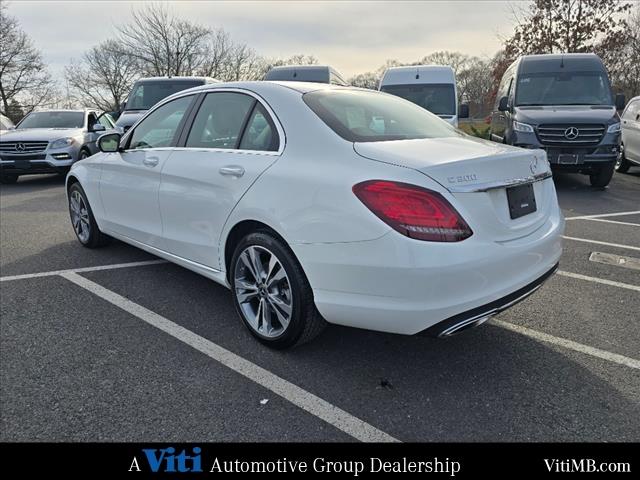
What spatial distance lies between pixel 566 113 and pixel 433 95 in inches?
129

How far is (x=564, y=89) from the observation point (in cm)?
877

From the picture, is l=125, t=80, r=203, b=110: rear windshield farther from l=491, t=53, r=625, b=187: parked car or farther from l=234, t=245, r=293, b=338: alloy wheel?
l=234, t=245, r=293, b=338: alloy wheel

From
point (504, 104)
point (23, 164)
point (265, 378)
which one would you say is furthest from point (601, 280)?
point (23, 164)

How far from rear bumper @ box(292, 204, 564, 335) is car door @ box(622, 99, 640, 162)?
372 inches

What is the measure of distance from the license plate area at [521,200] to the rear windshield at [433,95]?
27.1ft

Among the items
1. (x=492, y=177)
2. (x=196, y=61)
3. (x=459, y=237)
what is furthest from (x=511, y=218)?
(x=196, y=61)

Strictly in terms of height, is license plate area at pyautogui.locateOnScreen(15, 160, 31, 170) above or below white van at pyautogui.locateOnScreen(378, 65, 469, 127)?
below

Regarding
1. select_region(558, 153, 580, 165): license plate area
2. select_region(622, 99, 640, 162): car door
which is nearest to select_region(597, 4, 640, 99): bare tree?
select_region(622, 99, 640, 162): car door

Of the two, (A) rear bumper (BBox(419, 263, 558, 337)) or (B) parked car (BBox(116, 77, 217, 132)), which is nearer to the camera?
(A) rear bumper (BBox(419, 263, 558, 337))

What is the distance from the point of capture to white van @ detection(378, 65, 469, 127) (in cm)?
1054

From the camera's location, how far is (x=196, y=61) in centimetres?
3734

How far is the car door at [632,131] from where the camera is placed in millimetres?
10000

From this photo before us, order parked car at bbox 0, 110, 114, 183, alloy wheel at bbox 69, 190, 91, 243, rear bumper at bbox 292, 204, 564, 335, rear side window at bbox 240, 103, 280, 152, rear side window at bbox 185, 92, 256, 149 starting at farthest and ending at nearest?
parked car at bbox 0, 110, 114, 183 < alloy wheel at bbox 69, 190, 91, 243 < rear side window at bbox 185, 92, 256, 149 < rear side window at bbox 240, 103, 280, 152 < rear bumper at bbox 292, 204, 564, 335
